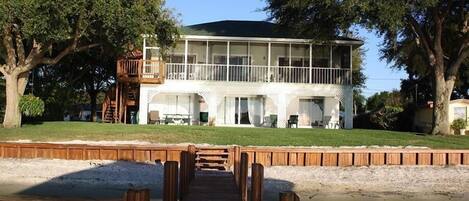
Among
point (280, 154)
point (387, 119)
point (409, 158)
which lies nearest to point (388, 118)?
point (387, 119)

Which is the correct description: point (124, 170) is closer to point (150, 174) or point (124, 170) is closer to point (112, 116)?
point (150, 174)

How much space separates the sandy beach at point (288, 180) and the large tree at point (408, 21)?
8.24 metres

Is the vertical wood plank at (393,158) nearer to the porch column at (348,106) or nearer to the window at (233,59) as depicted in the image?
the porch column at (348,106)

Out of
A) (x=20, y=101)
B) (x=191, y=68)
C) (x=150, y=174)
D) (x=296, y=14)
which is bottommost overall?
(x=150, y=174)

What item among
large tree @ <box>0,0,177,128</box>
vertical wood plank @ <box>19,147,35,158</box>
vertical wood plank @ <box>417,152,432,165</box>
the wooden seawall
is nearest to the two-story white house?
large tree @ <box>0,0,177,128</box>

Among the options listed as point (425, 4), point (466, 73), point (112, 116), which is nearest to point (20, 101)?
point (112, 116)

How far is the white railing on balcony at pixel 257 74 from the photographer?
36938 millimetres

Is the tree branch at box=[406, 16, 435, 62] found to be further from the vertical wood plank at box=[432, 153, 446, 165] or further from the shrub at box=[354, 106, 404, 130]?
the shrub at box=[354, 106, 404, 130]

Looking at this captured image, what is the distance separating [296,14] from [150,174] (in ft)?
51.7

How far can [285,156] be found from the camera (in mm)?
19594

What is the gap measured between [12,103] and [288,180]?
16.2m

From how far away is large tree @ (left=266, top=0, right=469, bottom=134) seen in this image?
25250mm

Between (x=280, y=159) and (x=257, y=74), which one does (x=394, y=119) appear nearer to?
(x=257, y=74)

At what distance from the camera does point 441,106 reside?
29.5 m
